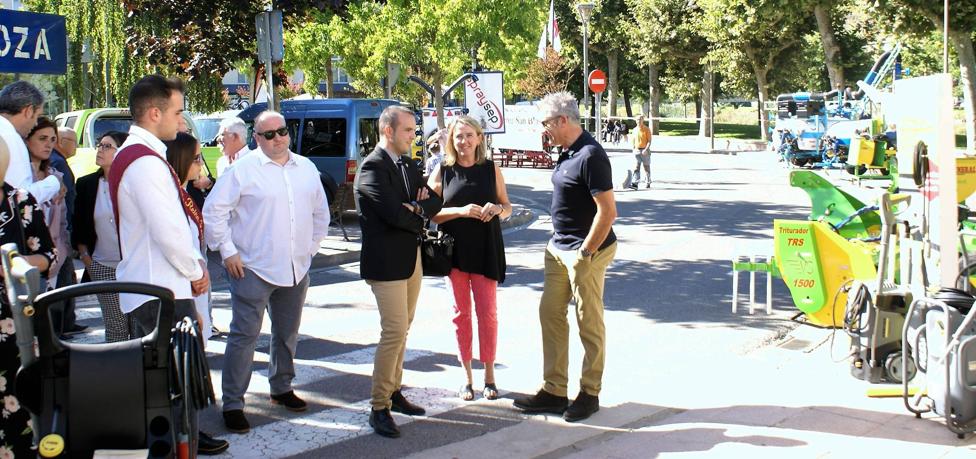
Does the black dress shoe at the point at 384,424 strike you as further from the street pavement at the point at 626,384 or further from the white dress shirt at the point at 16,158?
the white dress shirt at the point at 16,158

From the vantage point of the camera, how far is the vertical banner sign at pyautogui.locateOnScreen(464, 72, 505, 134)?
15180 mm

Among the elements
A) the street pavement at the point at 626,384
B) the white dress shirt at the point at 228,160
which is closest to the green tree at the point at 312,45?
the street pavement at the point at 626,384

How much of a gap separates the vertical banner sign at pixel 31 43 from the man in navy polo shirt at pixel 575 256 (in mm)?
5606

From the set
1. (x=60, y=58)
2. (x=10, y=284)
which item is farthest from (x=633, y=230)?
(x=10, y=284)

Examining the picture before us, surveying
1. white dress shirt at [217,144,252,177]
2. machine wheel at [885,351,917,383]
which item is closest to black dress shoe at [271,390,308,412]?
white dress shirt at [217,144,252,177]

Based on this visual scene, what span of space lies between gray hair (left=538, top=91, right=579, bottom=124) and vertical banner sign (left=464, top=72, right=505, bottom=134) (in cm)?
935

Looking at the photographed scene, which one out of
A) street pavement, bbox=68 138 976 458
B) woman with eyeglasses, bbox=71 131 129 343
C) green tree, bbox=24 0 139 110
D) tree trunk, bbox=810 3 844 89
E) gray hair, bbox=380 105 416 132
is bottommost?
street pavement, bbox=68 138 976 458

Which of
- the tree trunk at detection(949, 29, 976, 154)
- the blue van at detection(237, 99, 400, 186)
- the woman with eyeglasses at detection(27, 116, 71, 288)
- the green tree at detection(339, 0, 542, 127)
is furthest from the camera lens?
the tree trunk at detection(949, 29, 976, 154)

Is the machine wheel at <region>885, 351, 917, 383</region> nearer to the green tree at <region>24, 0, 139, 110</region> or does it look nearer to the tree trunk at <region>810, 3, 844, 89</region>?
the green tree at <region>24, 0, 139, 110</region>

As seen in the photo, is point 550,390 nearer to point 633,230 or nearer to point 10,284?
point 10,284

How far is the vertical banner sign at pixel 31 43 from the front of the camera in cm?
885

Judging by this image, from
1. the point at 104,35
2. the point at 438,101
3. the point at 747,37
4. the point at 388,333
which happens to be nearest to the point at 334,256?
the point at 388,333

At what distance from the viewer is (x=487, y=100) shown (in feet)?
50.2

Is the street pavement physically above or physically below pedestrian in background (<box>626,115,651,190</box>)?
below
